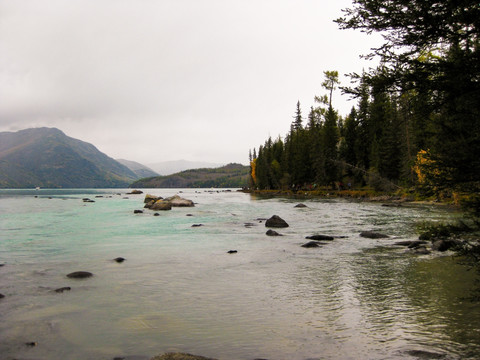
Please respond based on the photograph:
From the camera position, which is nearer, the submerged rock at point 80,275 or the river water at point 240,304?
the river water at point 240,304

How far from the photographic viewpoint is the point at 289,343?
25.2 feet

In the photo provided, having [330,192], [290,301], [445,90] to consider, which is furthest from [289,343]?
[330,192]

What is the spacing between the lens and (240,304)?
34.3 ft

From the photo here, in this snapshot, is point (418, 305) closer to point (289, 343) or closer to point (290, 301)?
point (290, 301)

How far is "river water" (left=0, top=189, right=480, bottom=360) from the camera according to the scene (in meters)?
7.52

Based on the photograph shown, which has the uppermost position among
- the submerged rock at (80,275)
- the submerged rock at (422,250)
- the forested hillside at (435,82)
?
the forested hillside at (435,82)

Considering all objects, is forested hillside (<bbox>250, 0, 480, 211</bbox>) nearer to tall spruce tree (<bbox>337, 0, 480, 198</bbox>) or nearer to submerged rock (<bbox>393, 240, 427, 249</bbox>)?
tall spruce tree (<bbox>337, 0, 480, 198</bbox>)

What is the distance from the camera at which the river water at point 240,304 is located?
752 centimetres

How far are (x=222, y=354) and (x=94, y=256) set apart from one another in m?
13.2

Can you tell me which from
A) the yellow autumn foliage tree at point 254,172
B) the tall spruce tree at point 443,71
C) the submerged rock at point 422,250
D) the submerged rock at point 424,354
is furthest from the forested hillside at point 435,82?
the yellow autumn foliage tree at point 254,172

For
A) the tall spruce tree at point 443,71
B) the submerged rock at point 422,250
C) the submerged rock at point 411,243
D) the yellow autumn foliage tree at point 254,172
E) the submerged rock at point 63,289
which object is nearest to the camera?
the tall spruce tree at point 443,71

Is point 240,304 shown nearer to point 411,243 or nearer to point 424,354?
point 424,354

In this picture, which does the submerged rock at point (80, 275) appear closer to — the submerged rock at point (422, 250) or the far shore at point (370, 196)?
the submerged rock at point (422, 250)

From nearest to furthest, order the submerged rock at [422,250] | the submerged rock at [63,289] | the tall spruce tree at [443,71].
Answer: the tall spruce tree at [443,71] → the submerged rock at [63,289] → the submerged rock at [422,250]
